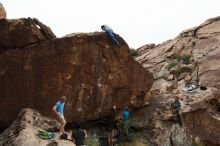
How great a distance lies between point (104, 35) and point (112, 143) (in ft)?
18.0

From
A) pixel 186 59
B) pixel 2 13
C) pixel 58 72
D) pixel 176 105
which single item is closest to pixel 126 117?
pixel 176 105

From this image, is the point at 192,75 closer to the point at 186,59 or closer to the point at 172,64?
the point at 186,59

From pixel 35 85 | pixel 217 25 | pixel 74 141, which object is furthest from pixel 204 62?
pixel 74 141

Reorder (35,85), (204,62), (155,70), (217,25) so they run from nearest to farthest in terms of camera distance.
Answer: (35,85)
(204,62)
(155,70)
(217,25)

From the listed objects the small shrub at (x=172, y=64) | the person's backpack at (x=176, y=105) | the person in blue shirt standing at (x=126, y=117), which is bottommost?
the person in blue shirt standing at (x=126, y=117)

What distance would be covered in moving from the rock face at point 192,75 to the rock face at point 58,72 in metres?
3.96

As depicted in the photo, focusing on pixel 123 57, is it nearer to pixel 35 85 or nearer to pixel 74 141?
pixel 35 85

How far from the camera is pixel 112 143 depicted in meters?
20.7

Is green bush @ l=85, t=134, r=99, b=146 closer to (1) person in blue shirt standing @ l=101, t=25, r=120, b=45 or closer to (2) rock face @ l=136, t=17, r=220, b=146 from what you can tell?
(2) rock face @ l=136, t=17, r=220, b=146

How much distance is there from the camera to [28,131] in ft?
48.5

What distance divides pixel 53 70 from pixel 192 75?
12.0m

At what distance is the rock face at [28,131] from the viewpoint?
1342 centimetres

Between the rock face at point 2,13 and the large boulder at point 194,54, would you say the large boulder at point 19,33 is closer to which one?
the rock face at point 2,13

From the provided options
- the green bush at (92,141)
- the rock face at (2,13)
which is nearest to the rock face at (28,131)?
the green bush at (92,141)
